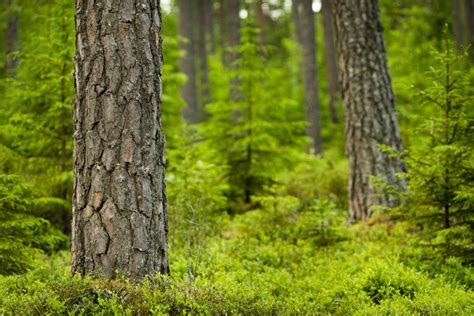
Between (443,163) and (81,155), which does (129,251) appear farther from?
(443,163)

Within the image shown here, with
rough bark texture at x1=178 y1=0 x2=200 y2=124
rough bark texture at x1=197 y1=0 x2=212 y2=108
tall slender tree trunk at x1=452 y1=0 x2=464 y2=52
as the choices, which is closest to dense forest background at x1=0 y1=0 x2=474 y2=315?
rough bark texture at x1=178 y1=0 x2=200 y2=124

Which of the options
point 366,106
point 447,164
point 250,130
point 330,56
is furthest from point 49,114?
point 330,56

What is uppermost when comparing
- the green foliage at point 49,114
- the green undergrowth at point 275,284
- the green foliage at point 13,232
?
the green foliage at point 49,114

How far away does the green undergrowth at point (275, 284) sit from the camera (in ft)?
11.8

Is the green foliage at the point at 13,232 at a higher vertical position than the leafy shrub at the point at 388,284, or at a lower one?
higher

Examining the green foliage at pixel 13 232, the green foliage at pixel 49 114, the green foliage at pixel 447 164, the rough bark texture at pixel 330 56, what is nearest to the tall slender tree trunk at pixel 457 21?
the rough bark texture at pixel 330 56

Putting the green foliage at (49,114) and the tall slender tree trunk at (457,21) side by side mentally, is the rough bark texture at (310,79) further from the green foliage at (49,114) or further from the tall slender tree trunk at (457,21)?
the green foliage at (49,114)

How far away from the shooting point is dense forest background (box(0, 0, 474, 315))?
13.4ft

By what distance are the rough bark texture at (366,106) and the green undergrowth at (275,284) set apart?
25.6 inches

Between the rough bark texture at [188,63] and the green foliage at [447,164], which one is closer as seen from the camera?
the green foliage at [447,164]

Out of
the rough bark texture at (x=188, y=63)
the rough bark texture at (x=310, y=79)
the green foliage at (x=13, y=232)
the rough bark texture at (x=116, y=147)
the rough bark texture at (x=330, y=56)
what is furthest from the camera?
the rough bark texture at (x=330, y=56)

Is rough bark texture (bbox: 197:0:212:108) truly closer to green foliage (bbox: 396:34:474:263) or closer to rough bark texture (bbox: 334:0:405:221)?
rough bark texture (bbox: 334:0:405:221)

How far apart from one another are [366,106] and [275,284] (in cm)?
368

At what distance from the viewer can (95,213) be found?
3.86 meters
